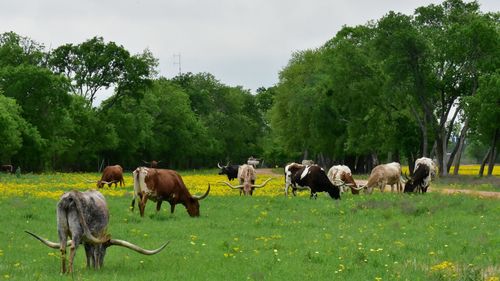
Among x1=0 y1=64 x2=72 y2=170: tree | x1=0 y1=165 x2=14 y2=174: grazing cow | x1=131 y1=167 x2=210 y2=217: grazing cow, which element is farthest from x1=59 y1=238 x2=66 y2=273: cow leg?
x1=0 y1=64 x2=72 y2=170: tree

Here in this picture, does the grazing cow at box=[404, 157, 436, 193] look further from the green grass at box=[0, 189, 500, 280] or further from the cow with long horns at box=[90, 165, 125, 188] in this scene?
the cow with long horns at box=[90, 165, 125, 188]

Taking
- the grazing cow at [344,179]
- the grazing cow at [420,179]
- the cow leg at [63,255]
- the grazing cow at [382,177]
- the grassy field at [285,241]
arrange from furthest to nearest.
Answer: the grazing cow at [382,177]
the grazing cow at [344,179]
the grazing cow at [420,179]
the grassy field at [285,241]
the cow leg at [63,255]

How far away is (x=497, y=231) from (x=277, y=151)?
4099 inches

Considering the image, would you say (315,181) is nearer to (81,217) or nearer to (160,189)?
(160,189)

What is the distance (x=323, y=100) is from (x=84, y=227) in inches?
2250

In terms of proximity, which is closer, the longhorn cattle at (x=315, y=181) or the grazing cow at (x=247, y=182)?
the longhorn cattle at (x=315, y=181)

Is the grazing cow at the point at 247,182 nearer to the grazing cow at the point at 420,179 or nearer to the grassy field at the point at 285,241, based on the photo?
the grassy field at the point at 285,241

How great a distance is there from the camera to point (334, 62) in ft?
205

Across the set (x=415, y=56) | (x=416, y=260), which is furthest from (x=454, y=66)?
(x=416, y=260)

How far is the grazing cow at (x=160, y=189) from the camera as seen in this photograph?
2214 cm

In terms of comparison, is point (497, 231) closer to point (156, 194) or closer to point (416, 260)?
point (416, 260)

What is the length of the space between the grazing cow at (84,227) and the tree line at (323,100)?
38.4m

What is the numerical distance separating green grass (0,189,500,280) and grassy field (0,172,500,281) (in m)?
0.02

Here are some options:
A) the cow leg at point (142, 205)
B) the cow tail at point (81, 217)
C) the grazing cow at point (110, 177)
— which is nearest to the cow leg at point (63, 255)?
the cow tail at point (81, 217)
